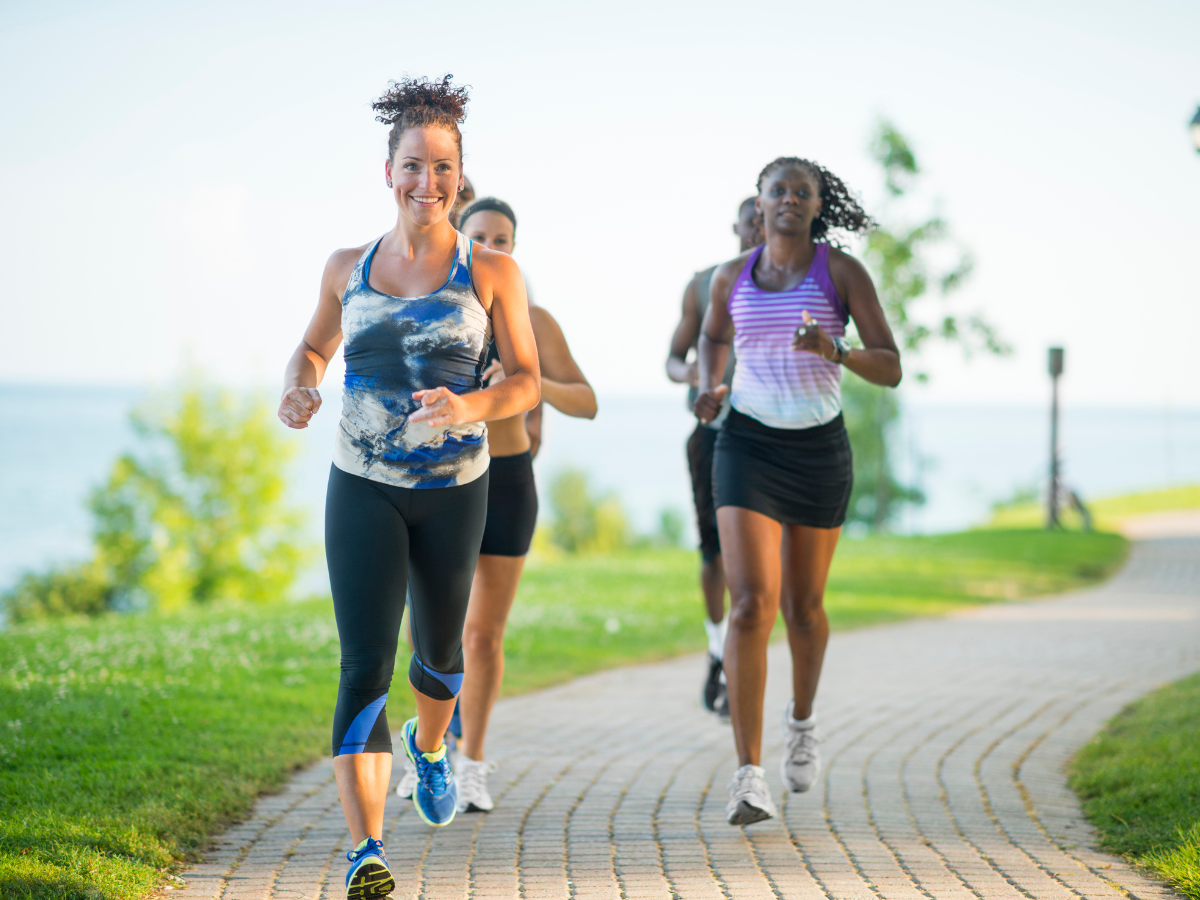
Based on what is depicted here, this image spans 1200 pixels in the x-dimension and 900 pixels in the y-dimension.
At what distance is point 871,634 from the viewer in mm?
10328

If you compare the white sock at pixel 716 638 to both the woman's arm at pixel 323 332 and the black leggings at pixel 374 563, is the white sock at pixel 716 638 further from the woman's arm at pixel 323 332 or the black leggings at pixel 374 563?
the woman's arm at pixel 323 332

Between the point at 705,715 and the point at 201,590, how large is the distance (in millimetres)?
34587

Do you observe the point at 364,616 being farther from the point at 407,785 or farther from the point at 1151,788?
the point at 1151,788

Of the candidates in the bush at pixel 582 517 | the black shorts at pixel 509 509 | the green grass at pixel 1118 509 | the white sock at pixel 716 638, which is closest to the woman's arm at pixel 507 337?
the black shorts at pixel 509 509

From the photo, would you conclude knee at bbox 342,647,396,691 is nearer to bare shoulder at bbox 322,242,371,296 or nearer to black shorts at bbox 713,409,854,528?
bare shoulder at bbox 322,242,371,296

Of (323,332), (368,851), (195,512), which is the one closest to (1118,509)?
(323,332)

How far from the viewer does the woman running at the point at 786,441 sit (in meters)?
4.28

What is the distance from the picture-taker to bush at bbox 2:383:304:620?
36.2 metres

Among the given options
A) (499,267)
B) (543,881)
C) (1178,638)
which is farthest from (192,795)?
(1178,638)

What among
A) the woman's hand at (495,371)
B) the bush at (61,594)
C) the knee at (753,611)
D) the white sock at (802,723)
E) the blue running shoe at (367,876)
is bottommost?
the bush at (61,594)

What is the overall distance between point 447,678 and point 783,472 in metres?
1.63

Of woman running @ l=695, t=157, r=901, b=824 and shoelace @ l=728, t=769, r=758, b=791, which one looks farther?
woman running @ l=695, t=157, r=901, b=824

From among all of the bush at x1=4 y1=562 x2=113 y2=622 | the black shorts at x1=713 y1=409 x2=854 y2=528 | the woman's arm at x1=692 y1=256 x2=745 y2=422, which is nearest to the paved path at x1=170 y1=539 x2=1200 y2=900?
the black shorts at x1=713 y1=409 x2=854 y2=528

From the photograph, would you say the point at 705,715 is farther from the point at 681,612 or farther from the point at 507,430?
the point at 681,612
